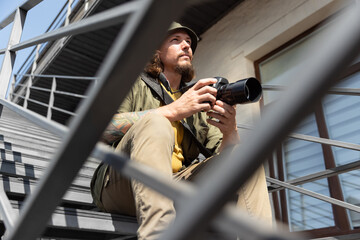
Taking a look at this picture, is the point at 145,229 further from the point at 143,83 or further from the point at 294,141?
the point at 294,141

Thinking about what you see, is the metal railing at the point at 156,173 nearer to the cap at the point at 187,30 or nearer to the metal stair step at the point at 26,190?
the metal stair step at the point at 26,190

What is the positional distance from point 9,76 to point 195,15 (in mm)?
2323

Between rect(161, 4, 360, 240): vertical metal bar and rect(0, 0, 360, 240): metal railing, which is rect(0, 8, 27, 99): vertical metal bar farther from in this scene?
rect(161, 4, 360, 240): vertical metal bar

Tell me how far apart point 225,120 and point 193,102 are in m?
0.14

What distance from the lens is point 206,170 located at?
0.86 m

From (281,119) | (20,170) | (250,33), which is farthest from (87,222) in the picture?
(250,33)

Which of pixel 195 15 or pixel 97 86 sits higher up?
pixel 195 15

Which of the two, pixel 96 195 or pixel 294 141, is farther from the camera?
pixel 294 141

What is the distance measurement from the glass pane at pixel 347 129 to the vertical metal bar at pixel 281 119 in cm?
179

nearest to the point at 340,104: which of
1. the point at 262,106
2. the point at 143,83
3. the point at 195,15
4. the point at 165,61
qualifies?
the point at 262,106

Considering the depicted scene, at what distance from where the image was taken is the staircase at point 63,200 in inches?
26.6

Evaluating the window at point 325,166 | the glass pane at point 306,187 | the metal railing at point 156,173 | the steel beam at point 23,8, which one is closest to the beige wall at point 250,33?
the window at point 325,166

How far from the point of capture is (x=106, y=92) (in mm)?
270

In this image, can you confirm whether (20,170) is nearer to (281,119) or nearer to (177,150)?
(177,150)
